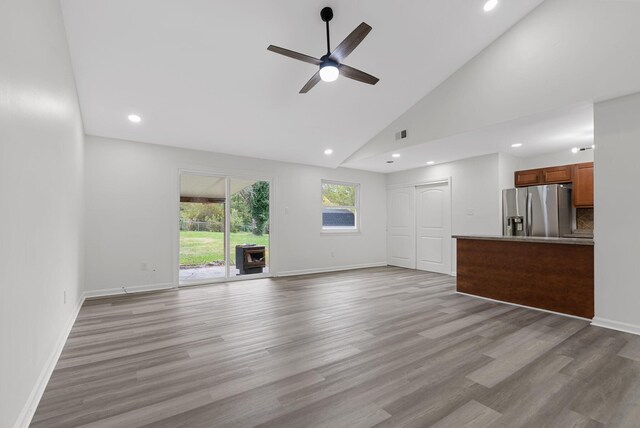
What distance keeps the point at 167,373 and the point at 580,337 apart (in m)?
3.69

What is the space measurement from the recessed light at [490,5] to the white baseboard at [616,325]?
373 cm

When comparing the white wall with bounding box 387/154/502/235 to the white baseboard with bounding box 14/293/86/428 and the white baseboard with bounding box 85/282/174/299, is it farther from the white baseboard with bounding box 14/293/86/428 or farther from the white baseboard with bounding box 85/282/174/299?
the white baseboard with bounding box 14/293/86/428

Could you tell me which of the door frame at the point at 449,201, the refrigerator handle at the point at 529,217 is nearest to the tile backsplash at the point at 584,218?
the refrigerator handle at the point at 529,217

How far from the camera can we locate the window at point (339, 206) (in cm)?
712

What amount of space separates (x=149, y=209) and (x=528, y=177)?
689 cm

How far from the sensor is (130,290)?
482 cm

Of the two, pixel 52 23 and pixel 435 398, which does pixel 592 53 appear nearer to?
pixel 435 398

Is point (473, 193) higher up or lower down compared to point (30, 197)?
higher up

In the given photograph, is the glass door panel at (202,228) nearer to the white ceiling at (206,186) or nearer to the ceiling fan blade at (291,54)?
the white ceiling at (206,186)

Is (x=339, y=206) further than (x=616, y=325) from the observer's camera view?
Yes

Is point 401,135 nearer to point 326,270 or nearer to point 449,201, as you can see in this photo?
point 449,201

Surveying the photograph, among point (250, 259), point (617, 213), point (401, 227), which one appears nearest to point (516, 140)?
point (617, 213)

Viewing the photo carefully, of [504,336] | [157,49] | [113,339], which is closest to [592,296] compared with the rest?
[504,336]

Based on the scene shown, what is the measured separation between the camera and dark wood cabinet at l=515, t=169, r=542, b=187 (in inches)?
218
